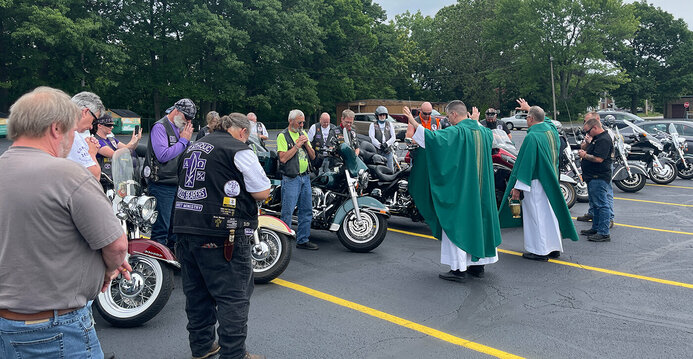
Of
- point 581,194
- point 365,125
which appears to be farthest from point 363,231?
point 365,125

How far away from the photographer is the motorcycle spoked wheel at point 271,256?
18.8ft

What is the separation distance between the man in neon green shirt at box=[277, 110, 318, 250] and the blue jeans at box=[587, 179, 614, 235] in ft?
13.7

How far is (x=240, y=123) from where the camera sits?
12.8 feet

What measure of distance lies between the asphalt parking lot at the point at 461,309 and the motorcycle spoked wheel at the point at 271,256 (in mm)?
160

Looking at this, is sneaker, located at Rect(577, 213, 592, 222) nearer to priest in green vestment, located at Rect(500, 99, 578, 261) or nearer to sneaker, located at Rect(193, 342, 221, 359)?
priest in green vestment, located at Rect(500, 99, 578, 261)

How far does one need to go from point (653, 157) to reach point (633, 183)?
2.03m

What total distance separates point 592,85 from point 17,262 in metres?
53.2

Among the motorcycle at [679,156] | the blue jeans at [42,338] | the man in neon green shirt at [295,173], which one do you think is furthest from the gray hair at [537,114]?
the motorcycle at [679,156]

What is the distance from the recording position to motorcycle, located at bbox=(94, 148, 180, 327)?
447cm

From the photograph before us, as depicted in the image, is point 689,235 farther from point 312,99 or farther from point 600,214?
point 312,99

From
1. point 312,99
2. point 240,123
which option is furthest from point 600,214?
point 312,99

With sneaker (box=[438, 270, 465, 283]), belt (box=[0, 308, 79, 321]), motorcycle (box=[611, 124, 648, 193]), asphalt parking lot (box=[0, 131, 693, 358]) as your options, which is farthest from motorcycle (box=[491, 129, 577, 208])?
belt (box=[0, 308, 79, 321])

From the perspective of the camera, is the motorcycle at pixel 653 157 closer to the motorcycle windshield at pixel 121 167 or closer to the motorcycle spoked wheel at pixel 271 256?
the motorcycle spoked wheel at pixel 271 256

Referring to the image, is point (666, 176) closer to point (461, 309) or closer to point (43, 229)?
point (461, 309)
